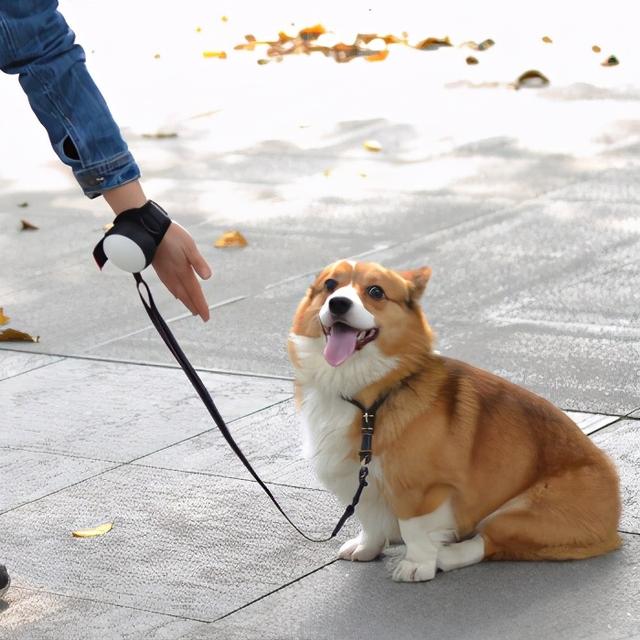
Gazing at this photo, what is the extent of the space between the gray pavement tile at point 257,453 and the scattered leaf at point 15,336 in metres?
1.68

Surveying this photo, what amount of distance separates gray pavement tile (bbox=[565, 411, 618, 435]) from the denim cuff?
2452 mm

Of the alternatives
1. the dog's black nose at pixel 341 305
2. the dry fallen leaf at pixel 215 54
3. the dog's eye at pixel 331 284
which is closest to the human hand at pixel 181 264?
the dog's black nose at pixel 341 305

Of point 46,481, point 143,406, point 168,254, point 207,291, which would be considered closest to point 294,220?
point 207,291

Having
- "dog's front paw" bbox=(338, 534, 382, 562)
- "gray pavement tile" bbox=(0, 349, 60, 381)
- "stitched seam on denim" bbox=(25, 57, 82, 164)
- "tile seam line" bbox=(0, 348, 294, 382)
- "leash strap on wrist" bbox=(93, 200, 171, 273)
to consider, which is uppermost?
"stitched seam on denim" bbox=(25, 57, 82, 164)

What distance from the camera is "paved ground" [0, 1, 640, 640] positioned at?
418 centimetres

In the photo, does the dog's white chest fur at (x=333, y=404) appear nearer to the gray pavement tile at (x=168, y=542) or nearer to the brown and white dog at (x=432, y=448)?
the brown and white dog at (x=432, y=448)

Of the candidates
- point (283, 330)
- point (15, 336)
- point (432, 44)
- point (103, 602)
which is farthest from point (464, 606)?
point (432, 44)

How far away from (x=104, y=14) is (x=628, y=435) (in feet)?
53.5

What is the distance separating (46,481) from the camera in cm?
527

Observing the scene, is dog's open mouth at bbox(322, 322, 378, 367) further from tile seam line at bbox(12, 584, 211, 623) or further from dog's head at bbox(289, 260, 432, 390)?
tile seam line at bbox(12, 584, 211, 623)

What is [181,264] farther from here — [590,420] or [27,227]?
[27,227]

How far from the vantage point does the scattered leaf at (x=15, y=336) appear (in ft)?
22.9

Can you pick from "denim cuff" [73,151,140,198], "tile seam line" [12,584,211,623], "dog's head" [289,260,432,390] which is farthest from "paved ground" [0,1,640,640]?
"denim cuff" [73,151,140,198]

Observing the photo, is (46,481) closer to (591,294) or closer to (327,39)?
(591,294)
